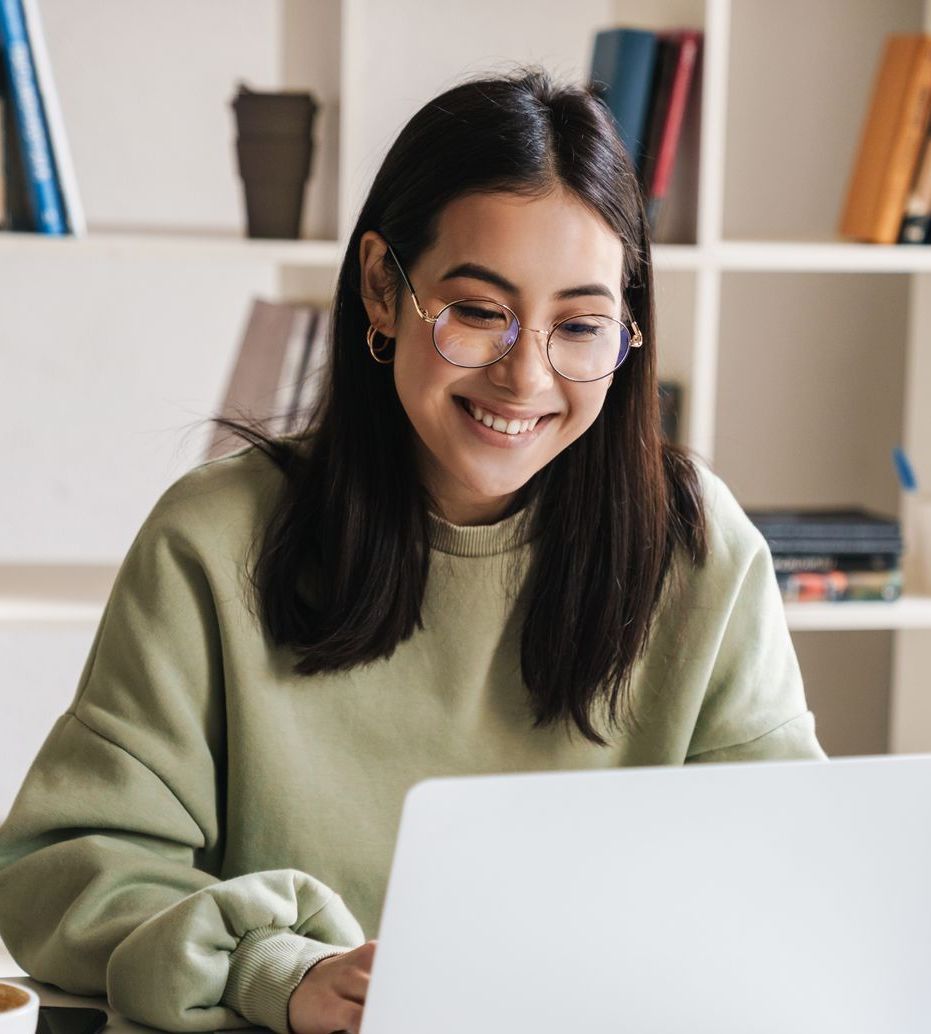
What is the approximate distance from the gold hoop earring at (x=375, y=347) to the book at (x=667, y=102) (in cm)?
88

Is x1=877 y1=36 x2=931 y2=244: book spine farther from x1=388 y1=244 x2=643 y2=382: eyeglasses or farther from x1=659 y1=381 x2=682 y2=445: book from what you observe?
x1=388 y1=244 x2=643 y2=382: eyeglasses

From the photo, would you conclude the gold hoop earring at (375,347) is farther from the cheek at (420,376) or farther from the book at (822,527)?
the book at (822,527)

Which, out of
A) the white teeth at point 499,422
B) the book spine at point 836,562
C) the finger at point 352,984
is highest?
the white teeth at point 499,422

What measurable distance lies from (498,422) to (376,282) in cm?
17

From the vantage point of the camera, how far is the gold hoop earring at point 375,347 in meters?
1.26

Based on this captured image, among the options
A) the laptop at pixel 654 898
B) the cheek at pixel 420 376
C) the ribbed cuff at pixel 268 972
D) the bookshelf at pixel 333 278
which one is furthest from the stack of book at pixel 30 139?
the laptop at pixel 654 898

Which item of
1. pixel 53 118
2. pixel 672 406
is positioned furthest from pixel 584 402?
pixel 53 118

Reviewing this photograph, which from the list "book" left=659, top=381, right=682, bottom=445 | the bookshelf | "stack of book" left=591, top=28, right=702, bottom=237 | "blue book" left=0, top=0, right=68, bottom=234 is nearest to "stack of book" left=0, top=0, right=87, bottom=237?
"blue book" left=0, top=0, right=68, bottom=234

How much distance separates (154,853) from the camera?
1.13 meters

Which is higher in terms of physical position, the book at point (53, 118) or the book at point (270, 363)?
the book at point (53, 118)

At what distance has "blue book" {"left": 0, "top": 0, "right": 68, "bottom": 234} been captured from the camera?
188cm

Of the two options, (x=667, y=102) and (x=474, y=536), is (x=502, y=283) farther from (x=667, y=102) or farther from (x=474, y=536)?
(x=667, y=102)

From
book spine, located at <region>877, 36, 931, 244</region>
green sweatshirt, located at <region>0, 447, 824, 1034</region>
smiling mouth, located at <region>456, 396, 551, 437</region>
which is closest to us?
green sweatshirt, located at <region>0, 447, 824, 1034</region>

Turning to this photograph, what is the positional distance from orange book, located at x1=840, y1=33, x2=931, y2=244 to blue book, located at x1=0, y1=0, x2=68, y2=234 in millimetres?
1158
